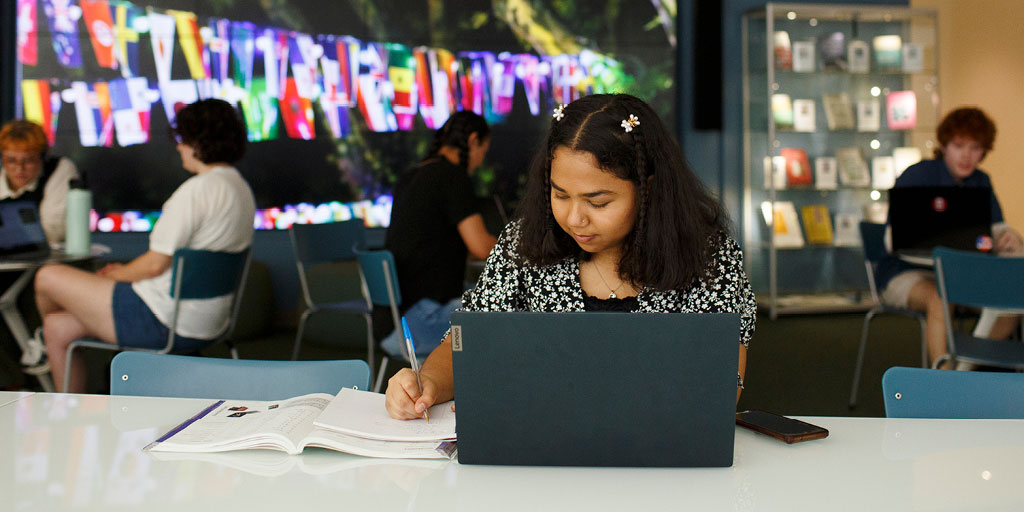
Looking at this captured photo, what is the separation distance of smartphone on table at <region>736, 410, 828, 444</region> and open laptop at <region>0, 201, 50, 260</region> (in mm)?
2776

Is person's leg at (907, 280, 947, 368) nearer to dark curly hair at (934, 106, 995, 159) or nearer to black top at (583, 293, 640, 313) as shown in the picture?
dark curly hair at (934, 106, 995, 159)

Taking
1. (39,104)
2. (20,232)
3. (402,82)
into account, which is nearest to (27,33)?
(39,104)

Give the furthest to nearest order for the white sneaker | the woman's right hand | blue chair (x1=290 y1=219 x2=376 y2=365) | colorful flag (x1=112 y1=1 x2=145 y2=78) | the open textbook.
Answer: colorful flag (x1=112 y1=1 x2=145 y2=78), blue chair (x1=290 y1=219 x2=376 y2=365), the white sneaker, the woman's right hand, the open textbook

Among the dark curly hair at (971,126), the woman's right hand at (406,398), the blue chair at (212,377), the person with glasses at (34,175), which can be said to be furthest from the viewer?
the person with glasses at (34,175)

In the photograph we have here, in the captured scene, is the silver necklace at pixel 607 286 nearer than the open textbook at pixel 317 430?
No

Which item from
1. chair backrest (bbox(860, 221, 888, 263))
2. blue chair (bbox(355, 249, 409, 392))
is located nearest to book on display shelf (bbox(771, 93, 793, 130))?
chair backrest (bbox(860, 221, 888, 263))

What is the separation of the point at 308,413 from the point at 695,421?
22.9 inches

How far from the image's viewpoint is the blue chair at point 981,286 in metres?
2.88

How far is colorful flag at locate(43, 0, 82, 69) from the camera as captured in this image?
562 centimetres

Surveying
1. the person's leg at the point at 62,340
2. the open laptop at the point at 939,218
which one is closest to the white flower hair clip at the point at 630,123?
the open laptop at the point at 939,218

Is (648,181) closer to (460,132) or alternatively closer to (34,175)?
(460,132)

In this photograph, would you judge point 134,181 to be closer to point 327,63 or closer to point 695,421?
point 327,63

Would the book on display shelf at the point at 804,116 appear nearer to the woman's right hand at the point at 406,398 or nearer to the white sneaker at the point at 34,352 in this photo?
the white sneaker at the point at 34,352

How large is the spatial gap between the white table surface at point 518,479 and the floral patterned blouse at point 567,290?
42cm
